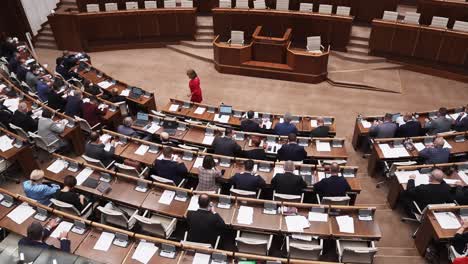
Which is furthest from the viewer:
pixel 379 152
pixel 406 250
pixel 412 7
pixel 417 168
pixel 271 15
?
pixel 412 7

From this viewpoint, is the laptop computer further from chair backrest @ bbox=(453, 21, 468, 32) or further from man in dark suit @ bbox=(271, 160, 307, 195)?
chair backrest @ bbox=(453, 21, 468, 32)

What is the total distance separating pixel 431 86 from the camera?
476 inches

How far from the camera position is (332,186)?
677cm

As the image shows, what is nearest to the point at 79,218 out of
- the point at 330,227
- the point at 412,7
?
the point at 330,227

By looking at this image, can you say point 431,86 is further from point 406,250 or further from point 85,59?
point 85,59

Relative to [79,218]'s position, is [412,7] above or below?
above

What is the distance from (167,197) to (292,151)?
2.66 meters

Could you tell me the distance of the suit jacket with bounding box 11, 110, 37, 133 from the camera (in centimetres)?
882

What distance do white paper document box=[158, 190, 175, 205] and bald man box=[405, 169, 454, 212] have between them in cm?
421

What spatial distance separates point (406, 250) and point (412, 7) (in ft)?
35.1

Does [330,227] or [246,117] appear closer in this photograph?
[330,227]

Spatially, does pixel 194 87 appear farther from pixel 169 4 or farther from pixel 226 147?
pixel 169 4

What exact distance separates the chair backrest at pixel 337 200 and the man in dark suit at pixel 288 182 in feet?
1.68

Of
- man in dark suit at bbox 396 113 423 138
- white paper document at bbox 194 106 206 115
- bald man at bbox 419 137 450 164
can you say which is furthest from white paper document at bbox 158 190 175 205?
man in dark suit at bbox 396 113 423 138
